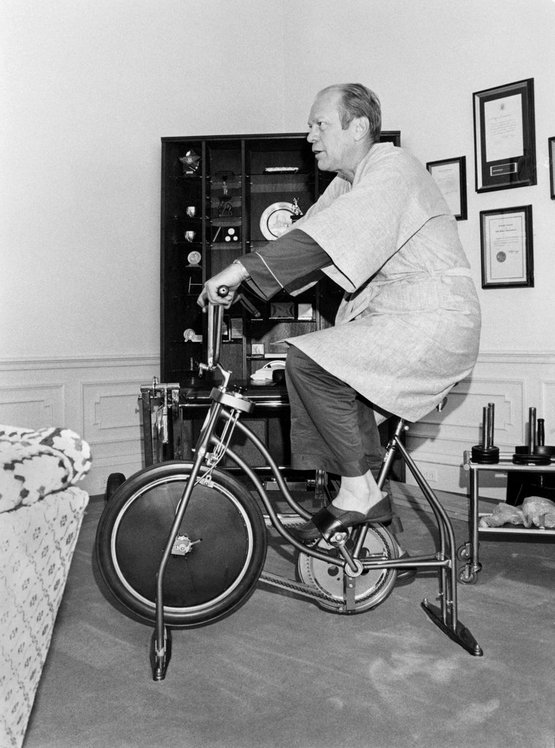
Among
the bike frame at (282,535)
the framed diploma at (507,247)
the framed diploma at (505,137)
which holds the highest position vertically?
the framed diploma at (505,137)

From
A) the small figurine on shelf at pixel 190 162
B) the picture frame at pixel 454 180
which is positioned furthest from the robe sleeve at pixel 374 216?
the small figurine on shelf at pixel 190 162

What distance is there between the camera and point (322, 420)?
230 centimetres

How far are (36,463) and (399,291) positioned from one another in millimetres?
1357

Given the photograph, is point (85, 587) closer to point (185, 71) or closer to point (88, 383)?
point (88, 383)

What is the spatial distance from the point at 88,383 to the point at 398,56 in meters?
2.96

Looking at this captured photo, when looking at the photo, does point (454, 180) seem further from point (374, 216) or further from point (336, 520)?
point (336, 520)

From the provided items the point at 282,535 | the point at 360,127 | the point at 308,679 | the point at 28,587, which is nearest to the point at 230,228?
the point at 360,127

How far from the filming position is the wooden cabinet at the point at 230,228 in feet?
16.5

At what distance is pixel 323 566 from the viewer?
8.45ft

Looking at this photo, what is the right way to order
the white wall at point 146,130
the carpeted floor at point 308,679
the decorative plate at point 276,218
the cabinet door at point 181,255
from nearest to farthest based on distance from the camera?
the carpeted floor at point 308,679 → the white wall at point 146,130 → the cabinet door at point 181,255 → the decorative plate at point 276,218

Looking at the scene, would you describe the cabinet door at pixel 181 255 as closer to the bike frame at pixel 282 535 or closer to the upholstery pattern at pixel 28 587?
the bike frame at pixel 282 535

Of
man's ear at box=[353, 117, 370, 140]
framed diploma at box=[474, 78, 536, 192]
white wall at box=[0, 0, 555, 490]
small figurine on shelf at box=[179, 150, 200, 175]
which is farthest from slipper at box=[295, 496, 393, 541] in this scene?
small figurine on shelf at box=[179, 150, 200, 175]

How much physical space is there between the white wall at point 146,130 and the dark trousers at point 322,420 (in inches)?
92.2

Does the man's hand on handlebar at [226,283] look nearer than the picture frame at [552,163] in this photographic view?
Yes
